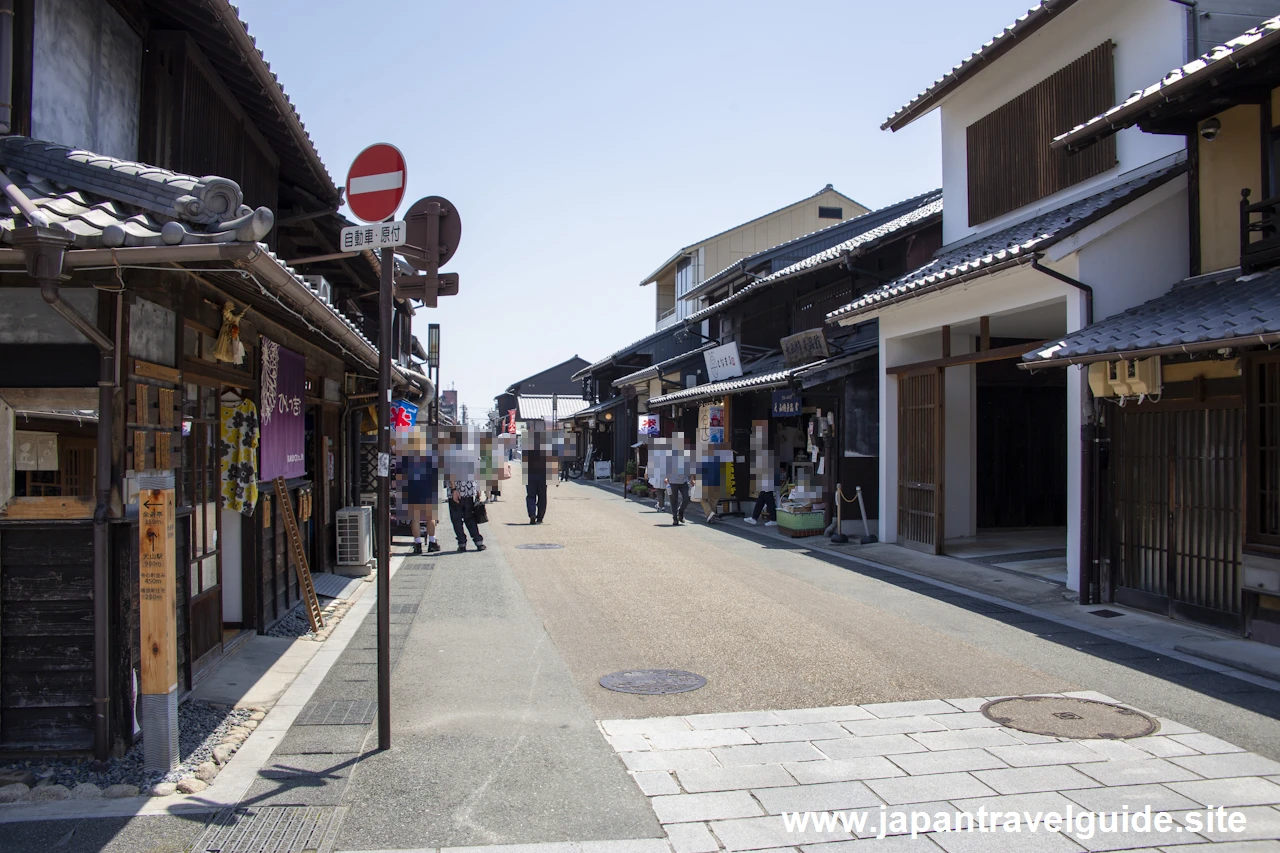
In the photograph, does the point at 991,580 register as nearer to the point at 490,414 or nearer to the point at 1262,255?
the point at 1262,255

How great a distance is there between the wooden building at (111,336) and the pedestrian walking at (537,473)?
12.6m

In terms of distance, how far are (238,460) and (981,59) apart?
12.3 metres

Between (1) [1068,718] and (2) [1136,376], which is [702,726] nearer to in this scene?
(1) [1068,718]

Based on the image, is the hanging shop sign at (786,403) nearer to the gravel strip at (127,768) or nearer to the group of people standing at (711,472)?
the group of people standing at (711,472)

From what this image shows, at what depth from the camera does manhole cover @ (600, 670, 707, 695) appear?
7113 millimetres

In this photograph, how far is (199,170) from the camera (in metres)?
7.89

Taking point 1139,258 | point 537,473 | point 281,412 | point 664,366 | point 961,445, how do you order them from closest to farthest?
point 281,412 < point 1139,258 < point 961,445 < point 537,473 < point 664,366

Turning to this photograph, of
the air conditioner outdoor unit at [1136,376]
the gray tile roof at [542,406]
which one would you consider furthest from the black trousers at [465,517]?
the gray tile roof at [542,406]

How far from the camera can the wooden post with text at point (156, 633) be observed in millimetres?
5121

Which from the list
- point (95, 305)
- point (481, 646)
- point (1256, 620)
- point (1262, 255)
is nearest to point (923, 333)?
point (1262, 255)

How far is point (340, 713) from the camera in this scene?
6.55 metres

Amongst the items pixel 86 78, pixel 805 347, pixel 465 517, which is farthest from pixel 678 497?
pixel 86 78

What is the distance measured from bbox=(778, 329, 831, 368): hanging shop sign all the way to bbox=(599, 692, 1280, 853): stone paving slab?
11.8 metres

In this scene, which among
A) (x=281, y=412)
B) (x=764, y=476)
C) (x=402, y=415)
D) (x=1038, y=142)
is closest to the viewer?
(x=281, y=412)
